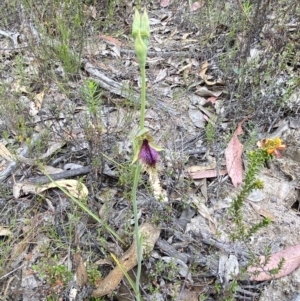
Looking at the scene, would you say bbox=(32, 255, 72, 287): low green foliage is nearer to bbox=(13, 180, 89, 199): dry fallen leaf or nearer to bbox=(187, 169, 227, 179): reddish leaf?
bbox=(13, 180, 89, 199): dry fallen leaf

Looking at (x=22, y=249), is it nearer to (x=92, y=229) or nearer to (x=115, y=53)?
(x=92, y=229)

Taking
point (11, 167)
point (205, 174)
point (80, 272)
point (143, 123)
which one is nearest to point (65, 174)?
point (11, 167)

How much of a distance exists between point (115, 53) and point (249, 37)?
98cm

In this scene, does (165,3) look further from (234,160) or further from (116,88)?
(234,160)

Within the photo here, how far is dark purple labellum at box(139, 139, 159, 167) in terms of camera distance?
123 centimetres

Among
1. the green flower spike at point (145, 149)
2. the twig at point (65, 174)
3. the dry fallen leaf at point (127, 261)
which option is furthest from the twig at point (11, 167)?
the green flower spike at point (145, 149)

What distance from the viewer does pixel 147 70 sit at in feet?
9.46

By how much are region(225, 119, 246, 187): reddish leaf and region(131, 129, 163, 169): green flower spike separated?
2.93 feet

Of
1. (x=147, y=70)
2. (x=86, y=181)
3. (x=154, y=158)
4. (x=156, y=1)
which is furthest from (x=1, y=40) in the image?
(x=154, y=158)

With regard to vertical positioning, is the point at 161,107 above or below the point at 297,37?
below

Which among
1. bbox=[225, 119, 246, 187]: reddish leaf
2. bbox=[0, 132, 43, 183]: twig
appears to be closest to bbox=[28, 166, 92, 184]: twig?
bbox=[0, 132, 43, 183]: twig

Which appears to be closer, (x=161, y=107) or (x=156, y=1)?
(x=161, y=107)

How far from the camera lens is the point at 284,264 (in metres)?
1.70

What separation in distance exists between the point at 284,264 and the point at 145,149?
0.88m
